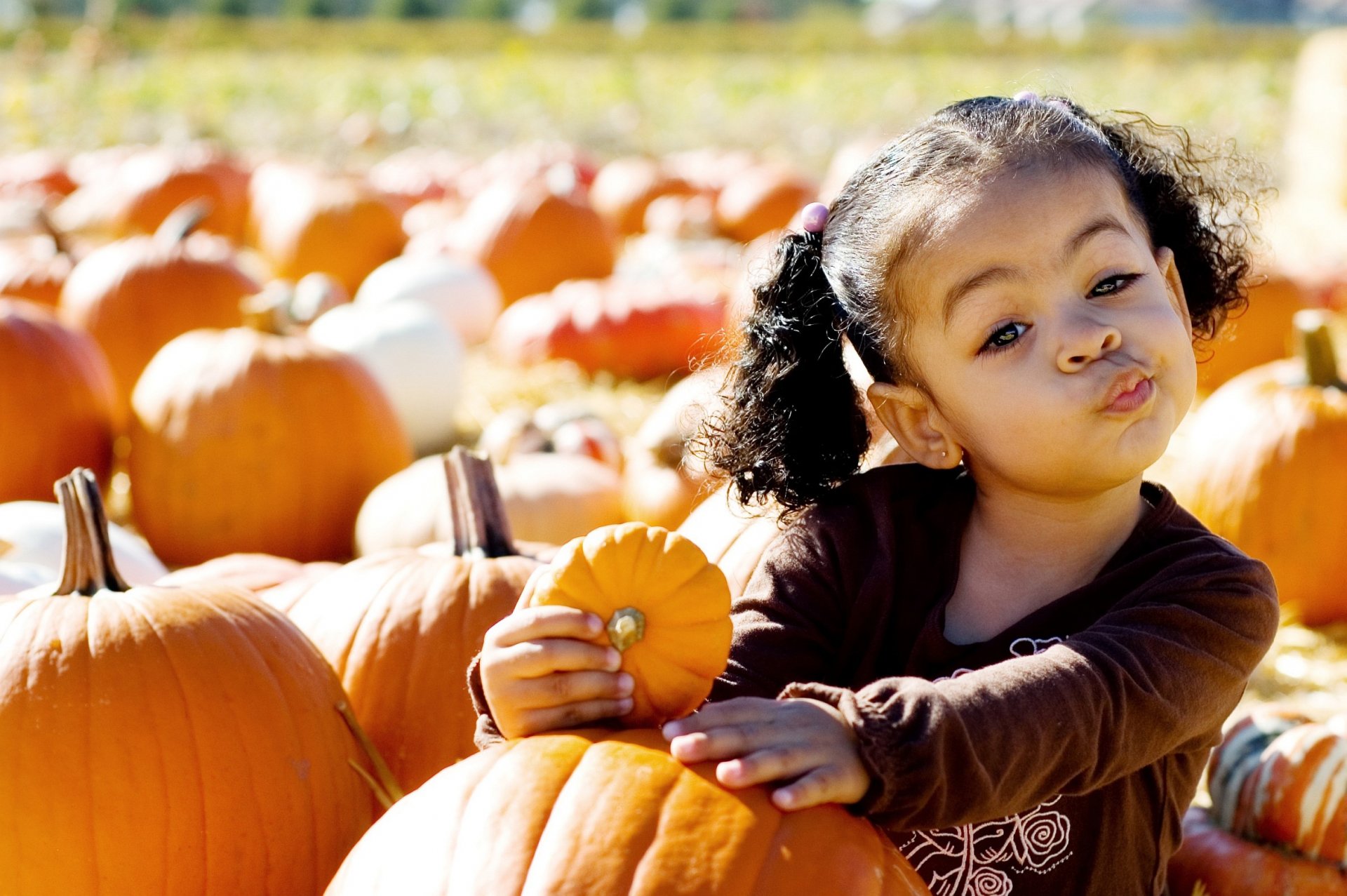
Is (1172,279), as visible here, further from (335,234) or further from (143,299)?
(335,234)

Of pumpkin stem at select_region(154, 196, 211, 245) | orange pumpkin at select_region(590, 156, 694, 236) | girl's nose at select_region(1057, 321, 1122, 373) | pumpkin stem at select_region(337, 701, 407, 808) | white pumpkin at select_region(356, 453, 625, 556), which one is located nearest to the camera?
girl's nose at select_region(1057, 321, 1122, 373)

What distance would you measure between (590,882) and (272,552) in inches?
132

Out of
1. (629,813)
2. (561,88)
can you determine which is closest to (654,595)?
(629,813)

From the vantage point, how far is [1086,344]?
77.4 inches

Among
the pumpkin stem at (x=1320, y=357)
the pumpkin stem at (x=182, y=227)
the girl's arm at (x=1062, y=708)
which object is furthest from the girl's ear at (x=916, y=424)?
the pumpkin stem at (x=182, y=227)

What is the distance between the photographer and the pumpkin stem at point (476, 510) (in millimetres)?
2834

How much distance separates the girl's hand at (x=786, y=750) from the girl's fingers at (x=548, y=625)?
0.57 ft

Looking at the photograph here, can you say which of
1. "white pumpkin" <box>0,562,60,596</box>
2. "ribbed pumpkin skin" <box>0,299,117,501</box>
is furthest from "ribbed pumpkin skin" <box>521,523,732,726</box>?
"ribbed pumpkin skin" <box>0,299,117,501</box>

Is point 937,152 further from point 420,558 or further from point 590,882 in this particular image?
point 420,558

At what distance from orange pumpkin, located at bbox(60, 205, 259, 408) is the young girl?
4.11 metres

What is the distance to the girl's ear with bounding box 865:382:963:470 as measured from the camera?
7.36 feet

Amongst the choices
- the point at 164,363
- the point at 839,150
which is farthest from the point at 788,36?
the point at 164,363

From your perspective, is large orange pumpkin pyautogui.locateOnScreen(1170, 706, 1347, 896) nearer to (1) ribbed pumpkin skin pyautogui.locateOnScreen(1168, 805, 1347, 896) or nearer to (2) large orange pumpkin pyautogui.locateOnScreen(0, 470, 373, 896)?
(1) ribbed pumpkin skin pyautogui.locateOnScreen(1168, 805, 1347, 896)

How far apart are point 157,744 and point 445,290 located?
552 cm
